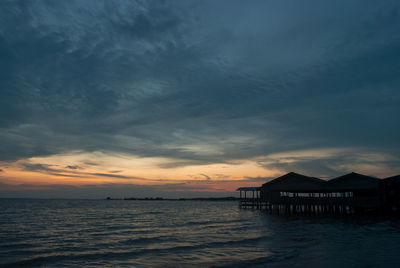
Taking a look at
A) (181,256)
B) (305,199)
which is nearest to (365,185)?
(305,199)

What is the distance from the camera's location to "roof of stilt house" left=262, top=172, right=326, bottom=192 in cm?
4203

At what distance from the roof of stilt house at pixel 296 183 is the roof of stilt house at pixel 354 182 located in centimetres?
198

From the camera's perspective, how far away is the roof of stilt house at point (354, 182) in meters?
38.4

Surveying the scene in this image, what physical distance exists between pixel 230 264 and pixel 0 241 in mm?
18771

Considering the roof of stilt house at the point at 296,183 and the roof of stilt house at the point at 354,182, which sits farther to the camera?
the roof of stilt house at the point at 296,183

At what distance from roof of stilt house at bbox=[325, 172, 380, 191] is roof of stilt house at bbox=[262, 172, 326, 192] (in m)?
1.98

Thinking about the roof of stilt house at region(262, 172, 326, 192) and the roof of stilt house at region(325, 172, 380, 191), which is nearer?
the roof of stilt house at region(325, 172, 380, 191)

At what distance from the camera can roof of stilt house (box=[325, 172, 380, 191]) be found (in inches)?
1511

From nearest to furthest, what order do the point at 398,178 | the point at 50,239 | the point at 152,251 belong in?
the point at 152,251 → the point at 50,239 → the point at 398,178

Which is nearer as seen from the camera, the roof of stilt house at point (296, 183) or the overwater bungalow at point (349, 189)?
the overwater bungalow at point (349, 189)

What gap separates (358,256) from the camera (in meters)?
15.3

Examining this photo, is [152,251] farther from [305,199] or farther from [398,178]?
[398,178]

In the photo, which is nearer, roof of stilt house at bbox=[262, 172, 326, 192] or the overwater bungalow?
the overwater bungalow

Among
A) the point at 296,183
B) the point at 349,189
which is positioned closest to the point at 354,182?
the point at 349,189
